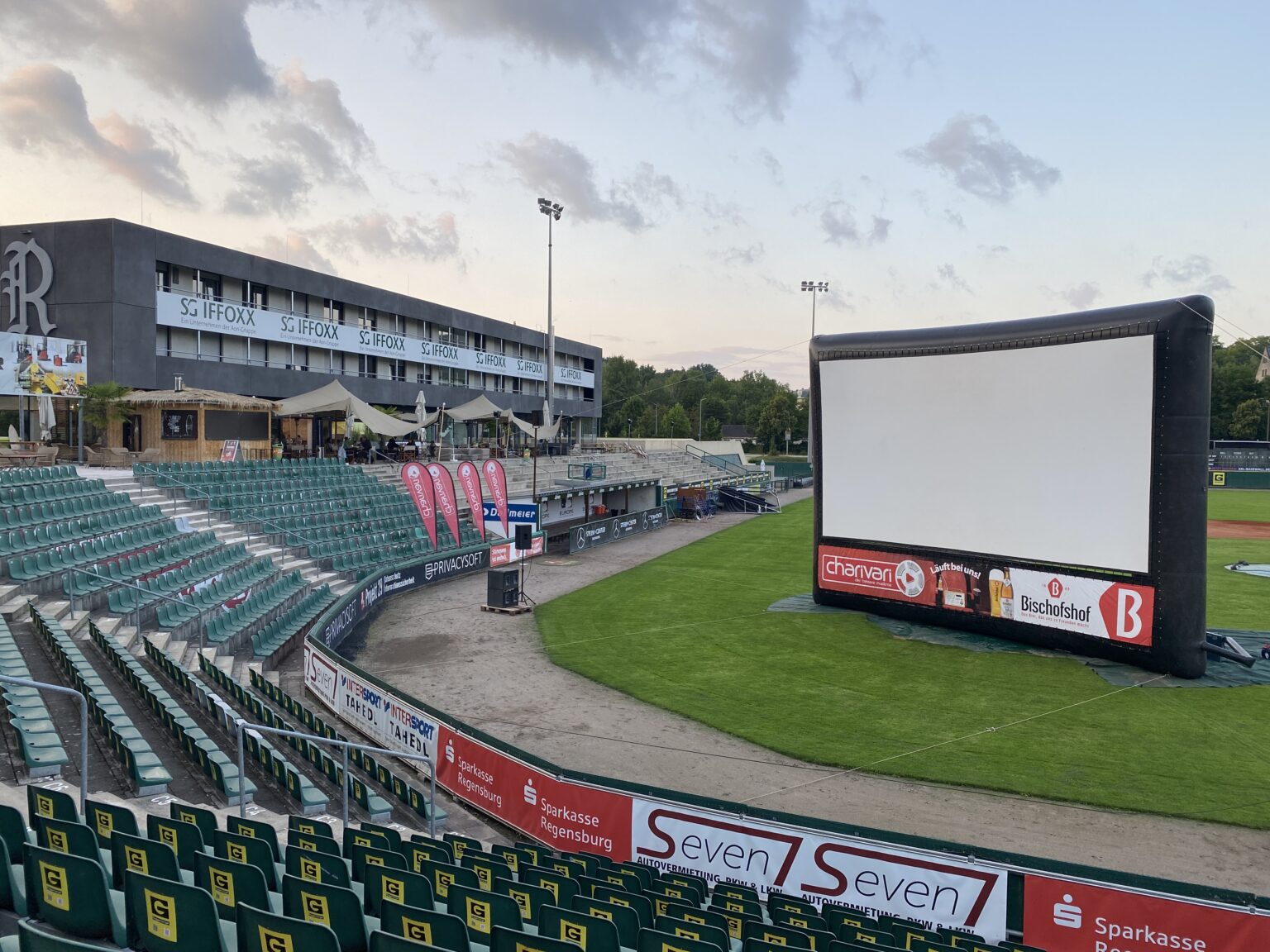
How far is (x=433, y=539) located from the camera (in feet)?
94.8

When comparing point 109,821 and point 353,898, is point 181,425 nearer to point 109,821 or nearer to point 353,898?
point 109,821

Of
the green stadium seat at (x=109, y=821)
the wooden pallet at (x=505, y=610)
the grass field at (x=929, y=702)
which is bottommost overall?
the grass field at (x=929, y=702)

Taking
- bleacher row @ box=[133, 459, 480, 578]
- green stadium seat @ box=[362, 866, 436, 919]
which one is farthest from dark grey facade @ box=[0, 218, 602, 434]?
green stadium seat @ box=[362, 866, 436, 919]

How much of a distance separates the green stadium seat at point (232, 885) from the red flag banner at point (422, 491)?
21.6 meters

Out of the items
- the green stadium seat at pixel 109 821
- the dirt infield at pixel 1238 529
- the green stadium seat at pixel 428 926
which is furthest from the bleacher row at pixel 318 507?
the dirt infield at pixel 1238 529

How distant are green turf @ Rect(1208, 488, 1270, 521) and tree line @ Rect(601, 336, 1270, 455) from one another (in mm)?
26350

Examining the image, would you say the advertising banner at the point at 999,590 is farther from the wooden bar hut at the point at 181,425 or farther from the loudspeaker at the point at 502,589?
the wooden bar hut at the point at 181,425

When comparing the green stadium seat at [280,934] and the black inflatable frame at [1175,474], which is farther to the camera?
the black inflatable frame at [1175,474]

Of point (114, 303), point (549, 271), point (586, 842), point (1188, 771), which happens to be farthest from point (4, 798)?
point (549, 271)

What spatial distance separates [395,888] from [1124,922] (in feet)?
22.1

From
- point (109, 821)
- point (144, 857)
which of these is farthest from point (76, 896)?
point (109, 821)

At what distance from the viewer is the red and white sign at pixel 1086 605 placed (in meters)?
19.6

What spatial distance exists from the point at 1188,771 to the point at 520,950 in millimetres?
13440

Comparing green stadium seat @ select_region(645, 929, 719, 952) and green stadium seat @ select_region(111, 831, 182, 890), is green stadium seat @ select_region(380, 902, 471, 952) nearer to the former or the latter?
green stadium seat @ select_region(645, 929, 719, 952)
